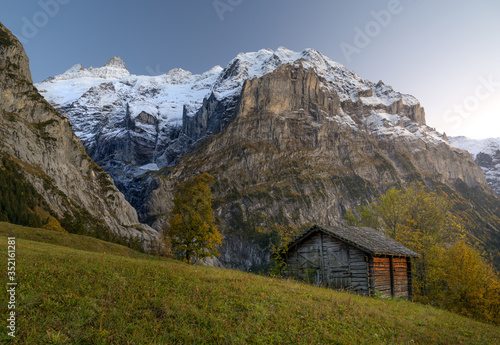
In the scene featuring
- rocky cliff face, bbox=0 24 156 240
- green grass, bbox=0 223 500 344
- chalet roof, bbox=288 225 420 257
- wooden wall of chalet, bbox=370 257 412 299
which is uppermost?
rocky cliff face, bbox=0 24 156 240

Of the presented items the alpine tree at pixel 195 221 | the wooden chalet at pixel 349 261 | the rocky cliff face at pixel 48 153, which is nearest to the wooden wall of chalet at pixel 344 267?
the wooden chalet at pixel 349 261

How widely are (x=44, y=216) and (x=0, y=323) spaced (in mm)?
91150

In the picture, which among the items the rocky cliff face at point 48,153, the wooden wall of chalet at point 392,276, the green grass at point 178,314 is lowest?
the wooden wall of chalet at point 392,276

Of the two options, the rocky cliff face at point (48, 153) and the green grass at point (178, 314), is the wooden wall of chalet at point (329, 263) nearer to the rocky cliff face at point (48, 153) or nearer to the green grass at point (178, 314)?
the green grass at point (178, 314)

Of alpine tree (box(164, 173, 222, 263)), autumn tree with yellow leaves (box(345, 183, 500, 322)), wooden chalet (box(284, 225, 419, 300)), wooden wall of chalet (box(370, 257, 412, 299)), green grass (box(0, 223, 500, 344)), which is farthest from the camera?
alpine tree (box(164, 173, 222, 263))

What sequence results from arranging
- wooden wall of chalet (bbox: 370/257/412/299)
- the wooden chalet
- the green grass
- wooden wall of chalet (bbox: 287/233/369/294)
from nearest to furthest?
the green grass < the wooden chalet < wooden wall of chalet (bbox: 287/233/369/294) < wooden wall of chalet (bbox: 370/257/412/299)

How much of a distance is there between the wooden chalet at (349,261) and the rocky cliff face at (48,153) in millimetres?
91670

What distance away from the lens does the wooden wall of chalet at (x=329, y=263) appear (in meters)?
24.9

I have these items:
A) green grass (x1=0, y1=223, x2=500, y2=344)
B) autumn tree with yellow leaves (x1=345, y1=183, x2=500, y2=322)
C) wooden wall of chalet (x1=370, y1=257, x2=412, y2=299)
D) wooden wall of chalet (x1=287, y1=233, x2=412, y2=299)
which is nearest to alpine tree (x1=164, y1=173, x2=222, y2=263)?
wooden wall of chalet (x1=287, y1=233, x2=412, y2=299)

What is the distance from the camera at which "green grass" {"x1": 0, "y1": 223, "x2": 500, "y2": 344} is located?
7999 mm

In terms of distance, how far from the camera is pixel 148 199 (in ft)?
627

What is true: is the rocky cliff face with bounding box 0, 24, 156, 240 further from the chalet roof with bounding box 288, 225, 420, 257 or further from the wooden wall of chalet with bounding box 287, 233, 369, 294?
the chalet roof with bounding box 288, 225, 420, 257

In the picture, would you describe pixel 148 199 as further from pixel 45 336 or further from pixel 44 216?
pixel 45 336

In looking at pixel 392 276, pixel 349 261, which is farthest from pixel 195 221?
pixel 392 276
